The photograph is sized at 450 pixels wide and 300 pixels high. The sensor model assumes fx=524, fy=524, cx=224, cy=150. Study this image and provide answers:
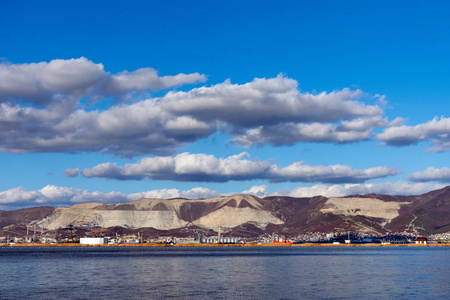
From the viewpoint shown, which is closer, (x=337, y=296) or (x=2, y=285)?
(x=337, y=296)

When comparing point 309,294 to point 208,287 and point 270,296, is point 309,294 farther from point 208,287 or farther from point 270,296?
point 208,287

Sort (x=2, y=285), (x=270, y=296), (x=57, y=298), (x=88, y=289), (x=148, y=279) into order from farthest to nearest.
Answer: (x=148, y=279)
(x=2, y=285)
(x=88, y=289)
(x=270, y=296)
(x=57, y=298)

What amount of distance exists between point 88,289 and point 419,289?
57.7m

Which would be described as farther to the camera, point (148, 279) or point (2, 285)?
point (148, 279)

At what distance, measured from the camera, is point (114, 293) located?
84812mm

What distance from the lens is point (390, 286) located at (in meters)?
97.2

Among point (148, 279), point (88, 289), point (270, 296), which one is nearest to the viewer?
point (270, 296)

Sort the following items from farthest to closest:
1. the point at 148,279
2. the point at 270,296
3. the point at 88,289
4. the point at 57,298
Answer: the point at 148,279 → the point at 88,289 → the point at 270,296 → the point at 57,298

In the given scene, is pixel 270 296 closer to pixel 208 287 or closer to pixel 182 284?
pixel 208 287

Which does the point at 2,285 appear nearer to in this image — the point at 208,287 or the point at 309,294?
the point at 208,287

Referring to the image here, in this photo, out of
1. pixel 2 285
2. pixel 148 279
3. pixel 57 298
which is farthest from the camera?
pixel 148 279

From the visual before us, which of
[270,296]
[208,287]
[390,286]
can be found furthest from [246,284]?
[390,286]

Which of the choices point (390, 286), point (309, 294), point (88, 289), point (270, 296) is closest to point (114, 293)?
point (88, 289)

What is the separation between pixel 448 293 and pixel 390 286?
1299cm
